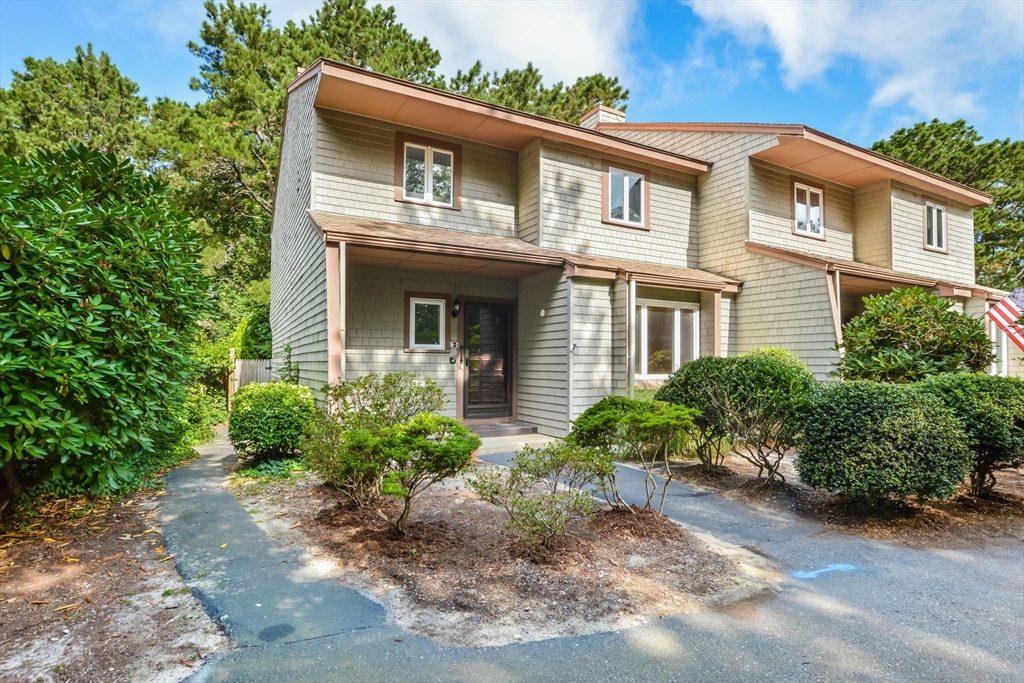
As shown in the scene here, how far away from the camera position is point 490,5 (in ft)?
51.3

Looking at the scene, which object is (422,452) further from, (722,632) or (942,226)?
(942,226)

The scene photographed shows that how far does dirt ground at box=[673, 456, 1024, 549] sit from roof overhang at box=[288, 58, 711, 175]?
7.11 m

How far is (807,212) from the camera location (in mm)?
12930

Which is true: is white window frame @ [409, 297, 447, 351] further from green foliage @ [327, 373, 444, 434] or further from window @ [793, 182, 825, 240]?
window @ [793, 182, 825, 240]

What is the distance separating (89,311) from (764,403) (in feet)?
21.6

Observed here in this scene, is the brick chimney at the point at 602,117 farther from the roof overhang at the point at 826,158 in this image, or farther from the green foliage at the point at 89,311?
the green foliage at the point at 89,311

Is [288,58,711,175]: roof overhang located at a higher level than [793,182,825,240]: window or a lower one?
higher

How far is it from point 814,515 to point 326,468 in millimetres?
4931

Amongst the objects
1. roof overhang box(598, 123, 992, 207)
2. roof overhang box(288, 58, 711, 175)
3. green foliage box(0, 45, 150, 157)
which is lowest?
roof overhang box(288, 58, 711, 175)

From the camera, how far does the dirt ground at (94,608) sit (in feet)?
8.66

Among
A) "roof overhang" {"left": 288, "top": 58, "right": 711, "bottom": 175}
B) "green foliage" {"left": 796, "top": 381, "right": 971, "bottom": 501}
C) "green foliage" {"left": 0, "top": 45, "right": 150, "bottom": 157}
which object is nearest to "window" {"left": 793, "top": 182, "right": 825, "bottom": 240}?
"roof overhang" {"left": 288, "top": 58, "right": 711, "bottom": 175}

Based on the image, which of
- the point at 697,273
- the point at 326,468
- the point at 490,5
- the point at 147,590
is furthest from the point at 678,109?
the point at 147,590

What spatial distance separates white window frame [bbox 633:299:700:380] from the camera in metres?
10.8

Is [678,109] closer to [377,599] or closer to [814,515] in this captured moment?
[814,515]
